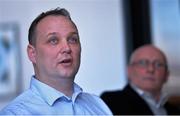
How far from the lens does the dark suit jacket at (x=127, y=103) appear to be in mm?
2068

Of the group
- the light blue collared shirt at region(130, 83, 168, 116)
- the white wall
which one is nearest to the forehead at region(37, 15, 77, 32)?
the light blue collared shirt at region(130, 83, 168, 116)

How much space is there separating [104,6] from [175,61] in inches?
26.8

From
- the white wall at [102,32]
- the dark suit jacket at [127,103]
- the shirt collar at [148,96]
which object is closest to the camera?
the dark suit jacket at [127,103]

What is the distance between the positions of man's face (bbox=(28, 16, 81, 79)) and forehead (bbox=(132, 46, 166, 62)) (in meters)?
1.31

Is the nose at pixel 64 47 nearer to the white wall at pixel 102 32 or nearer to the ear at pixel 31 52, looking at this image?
the ear at pixel 31 52

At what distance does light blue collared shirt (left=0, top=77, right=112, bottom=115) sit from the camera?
97 cm

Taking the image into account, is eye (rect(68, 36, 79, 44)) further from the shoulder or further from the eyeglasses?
the eyeglasses

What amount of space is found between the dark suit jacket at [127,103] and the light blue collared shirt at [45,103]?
0.98 m

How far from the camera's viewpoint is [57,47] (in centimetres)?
99

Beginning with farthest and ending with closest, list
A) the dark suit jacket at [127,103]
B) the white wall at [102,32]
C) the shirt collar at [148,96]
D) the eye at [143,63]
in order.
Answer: the white wall at [102,32] < the eye at [143,63] < the shirt collar at [148,96] < the dark suit jacket at [127,103]

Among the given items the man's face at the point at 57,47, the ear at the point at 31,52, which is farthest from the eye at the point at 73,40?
the ear at the point at 31,52

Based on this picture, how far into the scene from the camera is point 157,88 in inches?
87.6

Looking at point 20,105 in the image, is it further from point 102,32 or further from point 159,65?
point 102,32

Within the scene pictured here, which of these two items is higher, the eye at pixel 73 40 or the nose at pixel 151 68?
the eye at pixel 73 40
